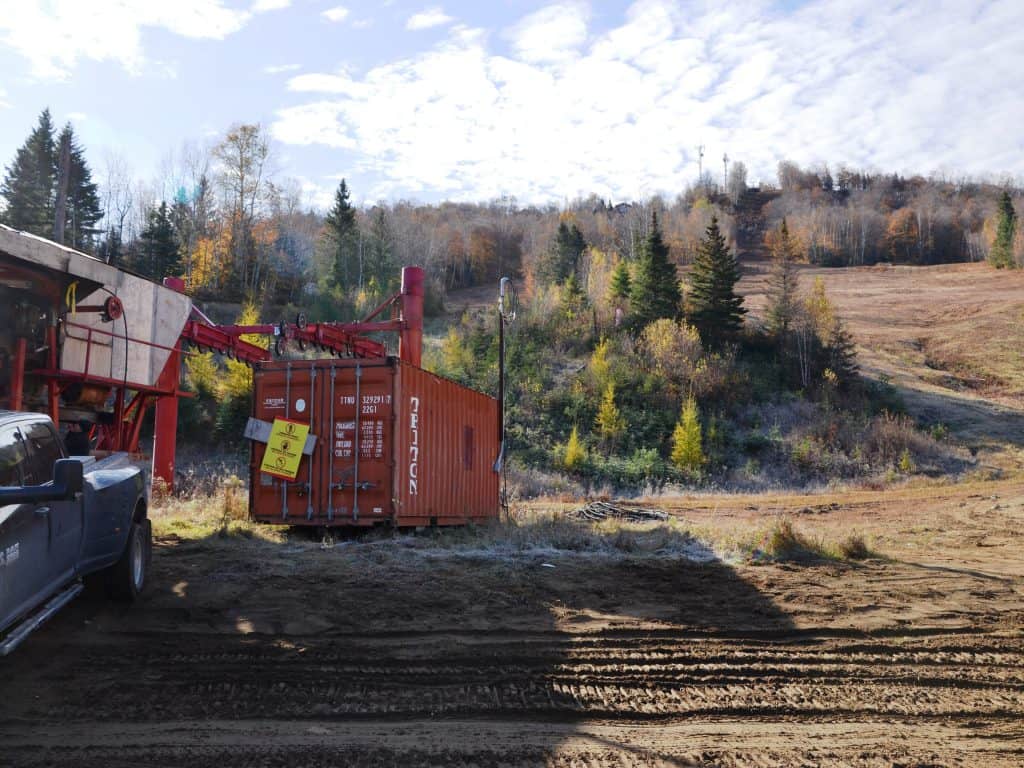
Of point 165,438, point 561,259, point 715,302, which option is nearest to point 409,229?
point 561,259

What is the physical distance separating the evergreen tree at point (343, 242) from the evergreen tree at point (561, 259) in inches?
723

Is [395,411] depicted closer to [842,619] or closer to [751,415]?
[842,619]

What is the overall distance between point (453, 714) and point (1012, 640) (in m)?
5.09

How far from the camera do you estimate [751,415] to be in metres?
43.3

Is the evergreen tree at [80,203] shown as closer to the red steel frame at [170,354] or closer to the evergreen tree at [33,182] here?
the evergreen tree at [33,182]

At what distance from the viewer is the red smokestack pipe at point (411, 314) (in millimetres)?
20578

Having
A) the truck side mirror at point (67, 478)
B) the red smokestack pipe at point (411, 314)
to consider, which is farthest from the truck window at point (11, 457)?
the red smokestack pipe at point (411, 314)

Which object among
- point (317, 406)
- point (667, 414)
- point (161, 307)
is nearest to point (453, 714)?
point (317, 406)

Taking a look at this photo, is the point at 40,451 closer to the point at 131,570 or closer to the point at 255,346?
the point at 131,570

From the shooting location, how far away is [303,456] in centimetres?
1288

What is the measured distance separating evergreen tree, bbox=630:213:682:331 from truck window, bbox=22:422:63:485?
153 ft

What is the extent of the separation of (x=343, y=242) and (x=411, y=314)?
47.0 metres

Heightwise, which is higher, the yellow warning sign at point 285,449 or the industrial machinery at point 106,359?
the industrial machinery at point 106,359

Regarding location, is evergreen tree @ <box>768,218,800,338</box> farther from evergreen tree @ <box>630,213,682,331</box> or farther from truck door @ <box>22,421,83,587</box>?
truck door @ <box>22,421,83,587</box>
